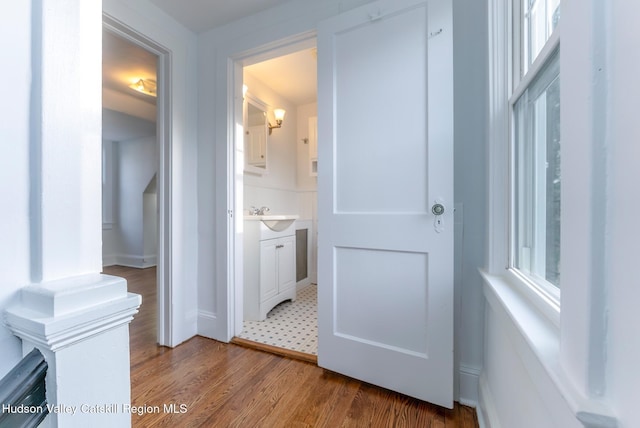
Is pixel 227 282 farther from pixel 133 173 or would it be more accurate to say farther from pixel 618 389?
Result: pixel 133 173

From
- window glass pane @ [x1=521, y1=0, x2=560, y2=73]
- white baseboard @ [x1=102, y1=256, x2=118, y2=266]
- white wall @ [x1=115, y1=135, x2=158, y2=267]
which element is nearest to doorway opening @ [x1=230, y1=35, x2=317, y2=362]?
window glass pane @ [x1=521, y1=0, x2=560, y2=73]

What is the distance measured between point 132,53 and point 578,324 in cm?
341

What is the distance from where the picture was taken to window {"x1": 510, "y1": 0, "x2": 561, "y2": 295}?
2.48 ft

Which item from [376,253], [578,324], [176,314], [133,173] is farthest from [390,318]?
[133,173]

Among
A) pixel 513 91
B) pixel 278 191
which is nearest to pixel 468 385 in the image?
pixel 513 91

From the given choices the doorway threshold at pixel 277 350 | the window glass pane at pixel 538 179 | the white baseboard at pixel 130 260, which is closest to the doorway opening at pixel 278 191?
the doorway threshold at pixel 277 350

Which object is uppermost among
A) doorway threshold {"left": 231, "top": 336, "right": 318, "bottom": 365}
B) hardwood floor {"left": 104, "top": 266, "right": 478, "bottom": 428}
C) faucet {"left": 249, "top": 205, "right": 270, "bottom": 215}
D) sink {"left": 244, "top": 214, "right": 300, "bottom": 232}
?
faucet {"left": 249, "top": 205, "right": 270, "bottom": 215}

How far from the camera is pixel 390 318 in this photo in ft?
4.71

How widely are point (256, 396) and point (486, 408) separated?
110 cm

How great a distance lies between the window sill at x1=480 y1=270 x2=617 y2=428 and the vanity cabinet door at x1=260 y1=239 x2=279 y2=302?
69.4 inches

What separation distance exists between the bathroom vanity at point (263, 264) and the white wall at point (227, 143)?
35 cm

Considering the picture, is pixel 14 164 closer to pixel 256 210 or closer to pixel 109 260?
pixel 256 210

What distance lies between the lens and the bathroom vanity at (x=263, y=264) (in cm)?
235

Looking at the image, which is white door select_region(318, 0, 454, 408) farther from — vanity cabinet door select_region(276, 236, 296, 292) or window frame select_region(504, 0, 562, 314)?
vanity cabinet door select_region(276, 236, 296, 292)
